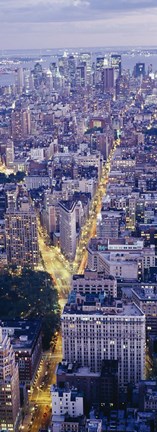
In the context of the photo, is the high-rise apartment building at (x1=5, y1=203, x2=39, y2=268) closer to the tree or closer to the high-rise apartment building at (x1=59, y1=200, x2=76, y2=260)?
the high-rise apartment building at (x1=59, y1=200, x2=76, y2=260)

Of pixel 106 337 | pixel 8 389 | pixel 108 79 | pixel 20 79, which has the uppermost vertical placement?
pixel 108 79

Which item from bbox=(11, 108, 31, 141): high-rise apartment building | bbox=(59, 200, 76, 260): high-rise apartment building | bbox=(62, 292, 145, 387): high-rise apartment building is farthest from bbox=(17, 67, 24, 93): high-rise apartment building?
bbox=(62, 292, 145, 387): high-rise apartment building

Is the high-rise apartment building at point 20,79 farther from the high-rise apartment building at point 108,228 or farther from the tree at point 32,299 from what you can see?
the tree at point 32,299

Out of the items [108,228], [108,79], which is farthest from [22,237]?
[108,79]

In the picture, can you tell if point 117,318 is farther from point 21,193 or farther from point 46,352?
point 21,193

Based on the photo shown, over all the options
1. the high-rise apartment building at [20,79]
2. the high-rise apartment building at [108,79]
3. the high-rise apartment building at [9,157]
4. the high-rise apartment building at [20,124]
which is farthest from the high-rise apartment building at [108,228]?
the high-rise apartment building at [20,79]

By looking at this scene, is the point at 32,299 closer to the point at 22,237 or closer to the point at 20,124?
the point at 22,237
